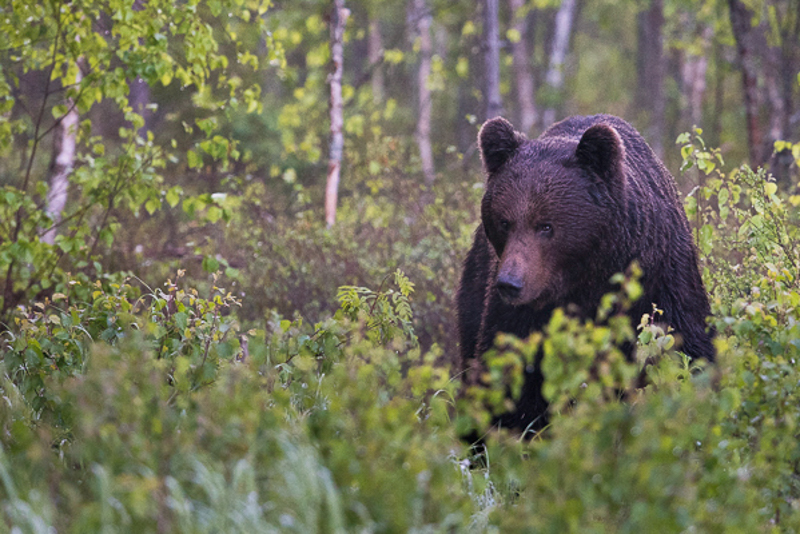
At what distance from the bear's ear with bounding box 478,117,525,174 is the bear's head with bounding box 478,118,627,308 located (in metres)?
0.23

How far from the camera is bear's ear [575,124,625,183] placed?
3992 mm

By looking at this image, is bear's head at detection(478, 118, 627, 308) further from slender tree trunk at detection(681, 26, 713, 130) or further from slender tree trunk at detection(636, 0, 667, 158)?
slender tree trunk at detection(681, 26, 713, 130)

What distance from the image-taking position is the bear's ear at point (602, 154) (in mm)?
3992

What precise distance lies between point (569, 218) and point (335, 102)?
515cm

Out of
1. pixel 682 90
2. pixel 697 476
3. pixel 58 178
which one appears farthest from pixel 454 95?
pixel 697 476

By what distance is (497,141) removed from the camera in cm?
438

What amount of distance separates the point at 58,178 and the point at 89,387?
15.2 ft

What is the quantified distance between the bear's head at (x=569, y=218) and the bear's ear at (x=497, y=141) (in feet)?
0.74

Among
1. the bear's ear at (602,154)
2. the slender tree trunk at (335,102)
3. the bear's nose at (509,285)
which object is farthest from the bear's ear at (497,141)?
the slender tree trunk at (335,102)

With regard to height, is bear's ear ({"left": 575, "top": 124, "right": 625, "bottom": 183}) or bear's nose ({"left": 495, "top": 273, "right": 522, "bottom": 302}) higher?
bear's ear ({"left": 575, "top": 124, "right": 625, "bottom": 183})

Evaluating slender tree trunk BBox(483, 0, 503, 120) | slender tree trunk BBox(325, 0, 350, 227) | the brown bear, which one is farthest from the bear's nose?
slender tree trunk BBox(483, 0, 503, 120)

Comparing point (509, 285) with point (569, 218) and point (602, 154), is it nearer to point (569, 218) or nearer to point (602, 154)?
point (569, 218)

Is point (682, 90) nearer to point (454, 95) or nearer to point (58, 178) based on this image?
point (454, 95)

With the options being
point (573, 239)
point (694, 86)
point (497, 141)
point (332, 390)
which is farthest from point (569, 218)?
point (694, 86)
